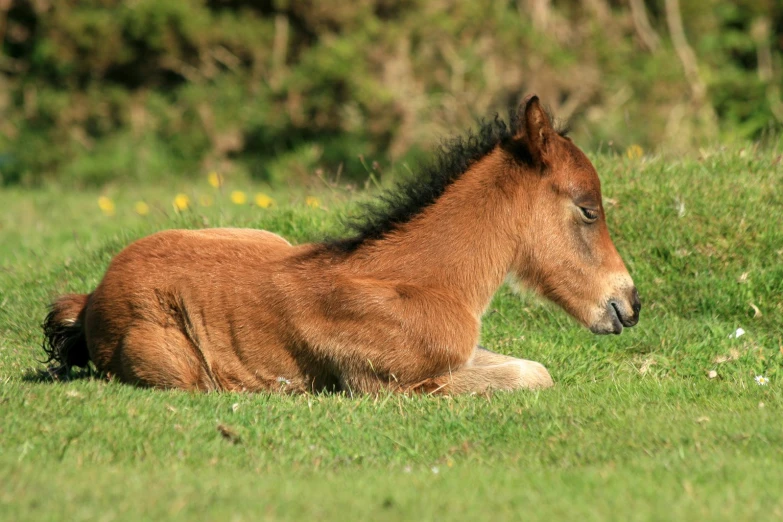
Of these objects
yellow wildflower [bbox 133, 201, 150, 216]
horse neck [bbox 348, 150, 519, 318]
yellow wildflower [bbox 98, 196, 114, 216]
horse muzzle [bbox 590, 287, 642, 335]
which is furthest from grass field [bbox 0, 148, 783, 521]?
yellow wildflower [bbox 133, 201, 150, 216]

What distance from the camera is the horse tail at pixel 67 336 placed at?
684 centimetres

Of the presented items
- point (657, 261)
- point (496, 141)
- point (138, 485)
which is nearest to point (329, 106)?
point (657, 261)

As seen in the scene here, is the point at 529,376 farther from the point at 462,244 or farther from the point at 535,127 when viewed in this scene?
the point at 535,127

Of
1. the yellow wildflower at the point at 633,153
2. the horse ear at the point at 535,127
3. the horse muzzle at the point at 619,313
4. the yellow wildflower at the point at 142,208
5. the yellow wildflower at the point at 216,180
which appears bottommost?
the yellow wildflower at the point at 142,208

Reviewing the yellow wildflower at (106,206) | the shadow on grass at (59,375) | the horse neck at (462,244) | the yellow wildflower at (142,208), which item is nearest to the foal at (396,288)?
the horse neck at (462,244)

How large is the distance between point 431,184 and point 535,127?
2.48 ft

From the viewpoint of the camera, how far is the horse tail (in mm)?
6840

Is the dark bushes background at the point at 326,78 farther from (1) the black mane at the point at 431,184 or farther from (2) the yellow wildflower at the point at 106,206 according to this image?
(1) the black mane at the point at 431,184

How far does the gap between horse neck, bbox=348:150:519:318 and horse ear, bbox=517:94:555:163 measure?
225 mm

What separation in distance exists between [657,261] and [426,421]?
327cm

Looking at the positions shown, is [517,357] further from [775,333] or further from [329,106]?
[329,106]

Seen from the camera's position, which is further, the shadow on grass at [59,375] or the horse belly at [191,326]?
the shadow on grass at [59,375]

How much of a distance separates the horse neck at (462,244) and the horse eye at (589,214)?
17.2 inches

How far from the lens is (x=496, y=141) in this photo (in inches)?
260
